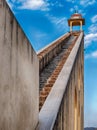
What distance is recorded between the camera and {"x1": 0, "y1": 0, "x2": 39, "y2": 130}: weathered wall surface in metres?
3.15

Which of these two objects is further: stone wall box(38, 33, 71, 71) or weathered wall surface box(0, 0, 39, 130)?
stone wall box(38, 33, 71, 71)

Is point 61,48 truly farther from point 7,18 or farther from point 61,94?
point 7,18

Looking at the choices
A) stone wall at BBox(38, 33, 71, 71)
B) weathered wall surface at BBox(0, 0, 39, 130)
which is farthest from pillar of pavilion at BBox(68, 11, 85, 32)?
weathered wall surface at BBox(0, 0, 39, 130)

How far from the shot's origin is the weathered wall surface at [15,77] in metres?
3.15

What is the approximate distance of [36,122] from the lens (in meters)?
4.64

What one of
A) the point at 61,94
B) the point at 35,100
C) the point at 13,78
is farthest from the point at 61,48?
the point at 13,78

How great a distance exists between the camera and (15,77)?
11.6ft

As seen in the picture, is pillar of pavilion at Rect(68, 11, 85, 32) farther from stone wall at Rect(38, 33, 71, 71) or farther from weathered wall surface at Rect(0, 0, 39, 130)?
weathered wall surface at Rect(0, 0, 39, 130)

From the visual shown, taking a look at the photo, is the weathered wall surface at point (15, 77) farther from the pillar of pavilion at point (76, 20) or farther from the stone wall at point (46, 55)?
Result: the pillar of pavilion at point (76, 20)

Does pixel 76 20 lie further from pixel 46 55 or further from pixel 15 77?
pixel 15 77

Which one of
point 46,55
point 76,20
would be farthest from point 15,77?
point 76,20

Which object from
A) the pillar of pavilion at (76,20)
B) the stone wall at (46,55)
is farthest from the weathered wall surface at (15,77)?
the pillar of pavilion at (76,20)

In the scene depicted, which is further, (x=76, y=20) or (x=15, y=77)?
(x=76, y=20)

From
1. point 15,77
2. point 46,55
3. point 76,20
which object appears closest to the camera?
point 15,77
